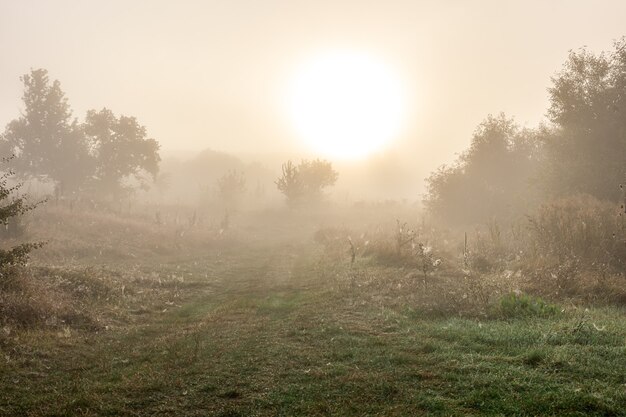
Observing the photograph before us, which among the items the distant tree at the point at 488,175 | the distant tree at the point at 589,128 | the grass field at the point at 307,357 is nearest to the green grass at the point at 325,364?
the grass field at the point at 307,357

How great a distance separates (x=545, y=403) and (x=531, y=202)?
3297 cm

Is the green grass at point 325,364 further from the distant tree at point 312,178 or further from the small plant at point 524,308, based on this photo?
the distant tree at point 312,178

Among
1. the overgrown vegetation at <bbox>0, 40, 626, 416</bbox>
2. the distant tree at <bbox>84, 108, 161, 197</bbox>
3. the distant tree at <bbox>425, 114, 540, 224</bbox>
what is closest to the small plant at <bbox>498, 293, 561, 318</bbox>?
the overgrown vegetation at <bbox>0, 40, 626, 416</bbox>

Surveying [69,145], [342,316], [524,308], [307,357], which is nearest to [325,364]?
[307,357]

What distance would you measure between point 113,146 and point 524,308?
176 ft

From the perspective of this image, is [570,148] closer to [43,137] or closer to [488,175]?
[488,175]

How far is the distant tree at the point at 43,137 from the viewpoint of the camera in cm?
4950

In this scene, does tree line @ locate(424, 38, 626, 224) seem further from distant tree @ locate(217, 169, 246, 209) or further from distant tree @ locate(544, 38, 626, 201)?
distant tree @ locate(217, 169, 246, 209)

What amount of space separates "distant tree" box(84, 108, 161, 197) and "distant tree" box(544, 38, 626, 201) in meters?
46.5

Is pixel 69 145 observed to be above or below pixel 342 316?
above

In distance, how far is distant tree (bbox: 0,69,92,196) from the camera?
4950 cm

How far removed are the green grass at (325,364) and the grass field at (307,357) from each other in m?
0.03

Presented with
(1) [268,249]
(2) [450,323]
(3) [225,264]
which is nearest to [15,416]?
(2) [450,323]

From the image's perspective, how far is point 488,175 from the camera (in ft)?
146
